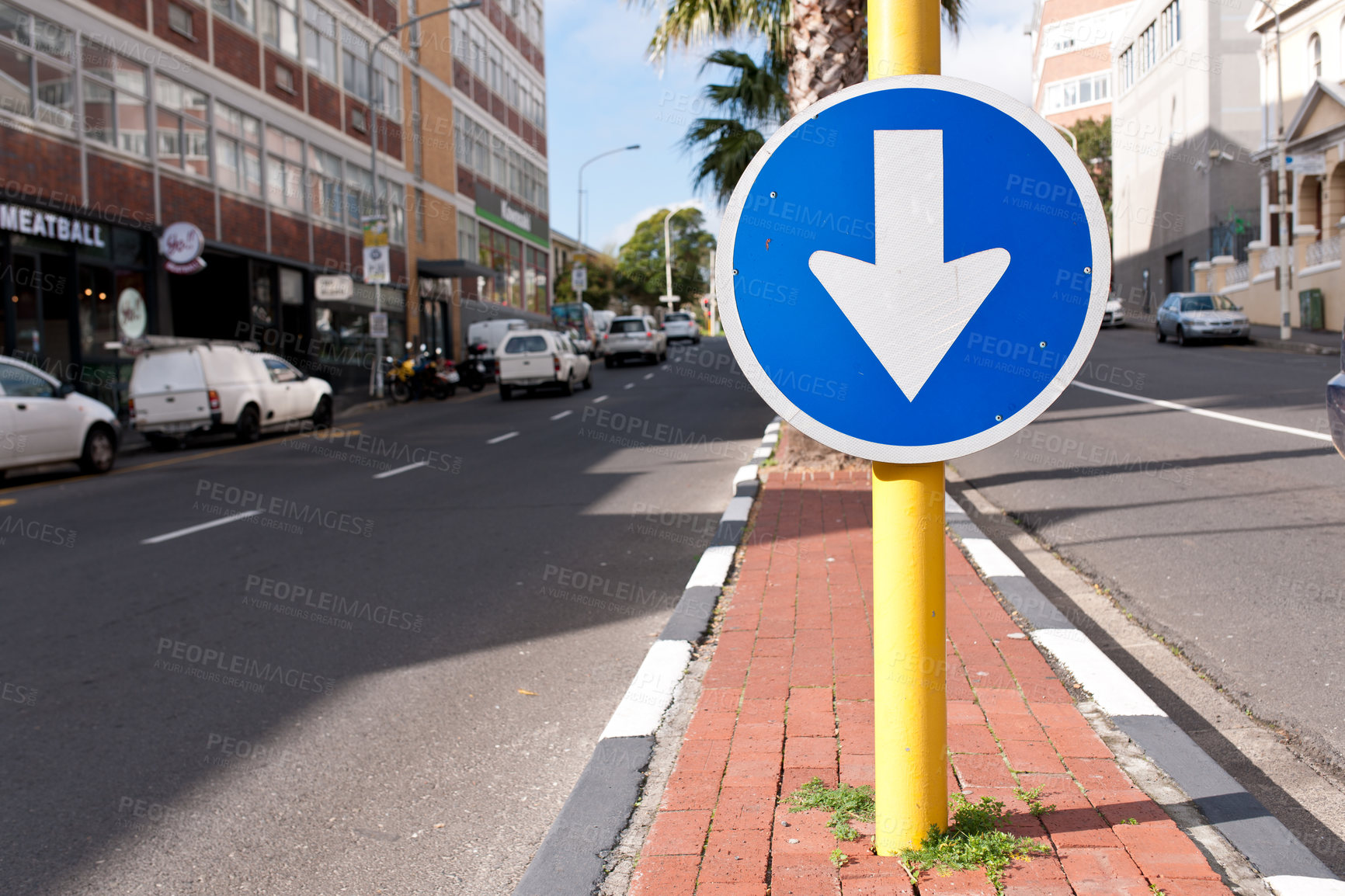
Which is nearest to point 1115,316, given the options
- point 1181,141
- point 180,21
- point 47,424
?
point 1181,141

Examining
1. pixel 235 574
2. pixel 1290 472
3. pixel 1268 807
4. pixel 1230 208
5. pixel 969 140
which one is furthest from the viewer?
pixel 1230 208

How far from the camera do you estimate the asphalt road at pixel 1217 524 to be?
4922 mm

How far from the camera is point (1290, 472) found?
9773 mm

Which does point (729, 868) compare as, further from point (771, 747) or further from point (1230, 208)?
point (1230, 208)

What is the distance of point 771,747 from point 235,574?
16.9 feet

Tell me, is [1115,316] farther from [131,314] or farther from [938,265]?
[938,265]

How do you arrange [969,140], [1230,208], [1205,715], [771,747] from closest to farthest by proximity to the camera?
[969,140] < [771,747] < [1205,715] < [1230,208]

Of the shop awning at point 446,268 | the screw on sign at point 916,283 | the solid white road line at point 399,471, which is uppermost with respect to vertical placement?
the shop awning at point 446,268

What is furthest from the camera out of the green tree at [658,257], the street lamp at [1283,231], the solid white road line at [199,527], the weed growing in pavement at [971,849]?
the green tree at [658,257]

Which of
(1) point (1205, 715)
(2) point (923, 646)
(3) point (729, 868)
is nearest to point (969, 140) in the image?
(2) point (923, 646)

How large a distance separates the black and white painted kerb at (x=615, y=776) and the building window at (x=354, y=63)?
32.5 m

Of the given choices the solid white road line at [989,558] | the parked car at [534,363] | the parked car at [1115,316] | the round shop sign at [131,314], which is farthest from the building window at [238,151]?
the parked car at [1115,316]

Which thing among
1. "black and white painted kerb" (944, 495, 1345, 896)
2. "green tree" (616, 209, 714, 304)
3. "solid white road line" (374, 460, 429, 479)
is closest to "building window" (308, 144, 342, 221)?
"solid white road line" (374, 460, 429, 479)

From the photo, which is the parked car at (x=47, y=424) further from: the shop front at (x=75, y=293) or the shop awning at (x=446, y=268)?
the shop awning at (x=446, y=268)
